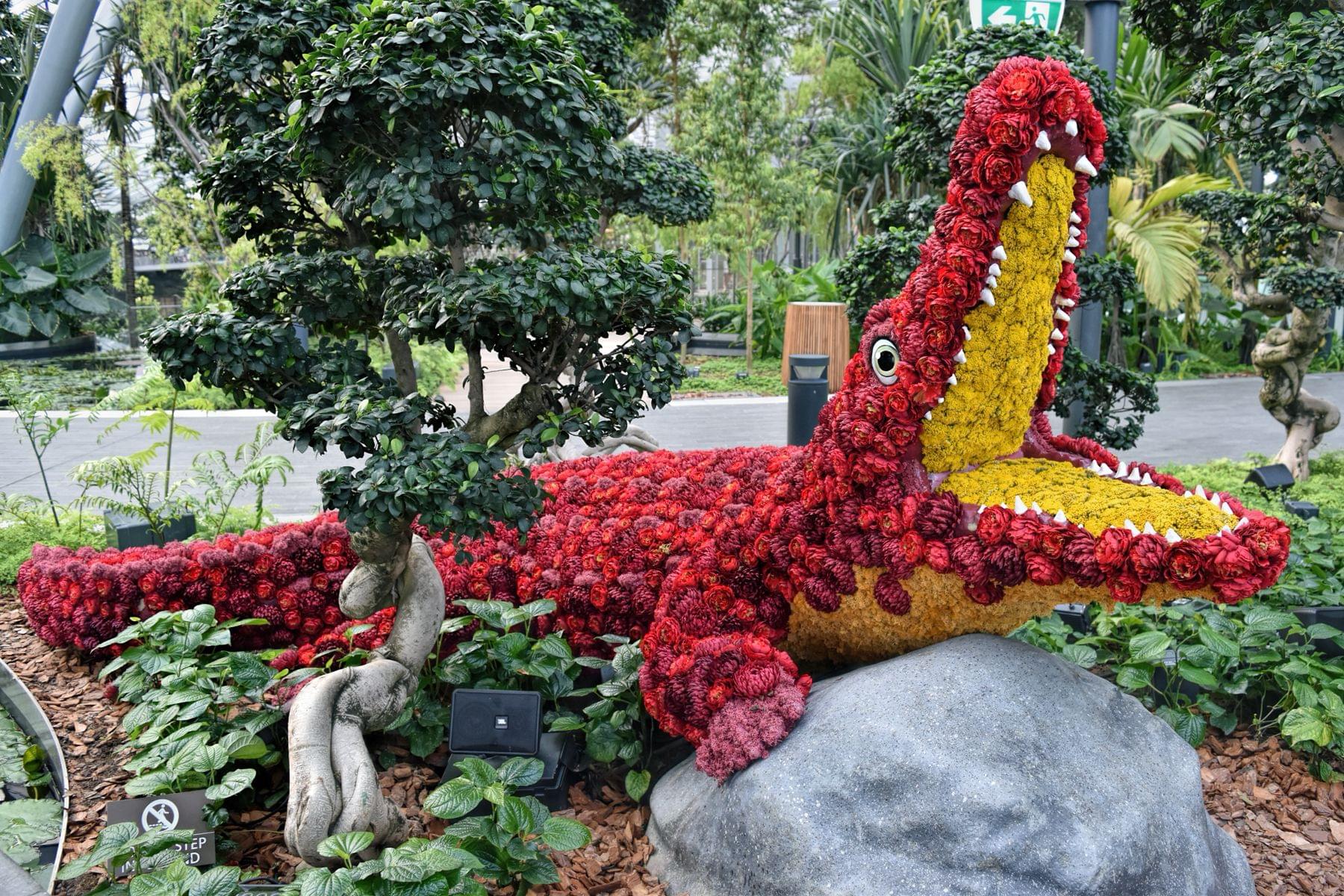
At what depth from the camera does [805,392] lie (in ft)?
25.8

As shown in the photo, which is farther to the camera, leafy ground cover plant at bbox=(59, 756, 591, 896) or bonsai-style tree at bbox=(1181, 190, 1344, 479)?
bonsai-style tree at bbox=(1181, 190, 1344, 479)

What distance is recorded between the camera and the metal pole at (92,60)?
11961mm

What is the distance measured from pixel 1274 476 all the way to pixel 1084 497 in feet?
14.0

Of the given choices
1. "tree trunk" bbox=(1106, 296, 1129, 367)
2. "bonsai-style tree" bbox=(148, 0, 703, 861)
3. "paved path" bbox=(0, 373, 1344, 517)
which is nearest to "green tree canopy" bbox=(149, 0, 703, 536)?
"bonsai-style tree" bbox=(148, 0, 703, 861)

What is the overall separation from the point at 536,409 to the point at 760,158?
11.2 m

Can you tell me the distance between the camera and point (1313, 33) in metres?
3.92

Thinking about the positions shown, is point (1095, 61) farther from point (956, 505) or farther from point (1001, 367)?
point (956, 505)

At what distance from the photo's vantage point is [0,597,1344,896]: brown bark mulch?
291cm

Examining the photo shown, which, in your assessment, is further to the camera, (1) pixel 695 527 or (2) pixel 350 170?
(1) pixel 695 527

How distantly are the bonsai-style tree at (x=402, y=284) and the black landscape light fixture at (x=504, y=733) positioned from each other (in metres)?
0.24

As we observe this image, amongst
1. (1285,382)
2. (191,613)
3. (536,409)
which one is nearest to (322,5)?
(536,409)

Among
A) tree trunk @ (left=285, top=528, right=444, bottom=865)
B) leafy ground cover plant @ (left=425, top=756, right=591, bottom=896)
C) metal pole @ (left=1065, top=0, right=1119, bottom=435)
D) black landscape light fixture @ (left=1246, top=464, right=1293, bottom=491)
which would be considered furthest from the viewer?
black landscape light fixture @ (left=1246, top=464, right=1293, bottom=491)

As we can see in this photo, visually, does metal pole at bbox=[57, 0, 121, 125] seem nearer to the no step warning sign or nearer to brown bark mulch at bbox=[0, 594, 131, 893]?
brown bark mulch at bbox=[0, 594, 131, 893]

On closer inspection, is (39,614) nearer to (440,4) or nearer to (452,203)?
(452,203)
